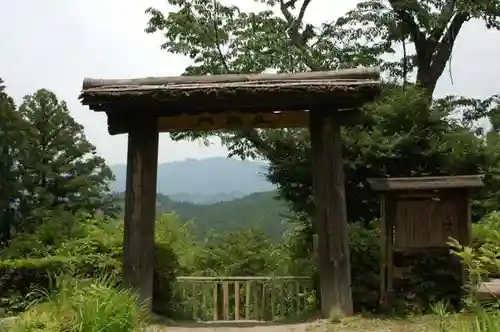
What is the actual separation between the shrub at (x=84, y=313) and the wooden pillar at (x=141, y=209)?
195cm

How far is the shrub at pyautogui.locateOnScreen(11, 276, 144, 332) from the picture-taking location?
5.23 metres

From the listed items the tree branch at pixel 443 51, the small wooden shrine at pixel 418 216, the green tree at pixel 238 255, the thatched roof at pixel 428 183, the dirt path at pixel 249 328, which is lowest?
the dirt path at pixel 249 328

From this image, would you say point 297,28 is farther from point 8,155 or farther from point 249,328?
point 249,328

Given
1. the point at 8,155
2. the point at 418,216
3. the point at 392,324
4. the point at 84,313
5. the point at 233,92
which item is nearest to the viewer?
the point at 84,313

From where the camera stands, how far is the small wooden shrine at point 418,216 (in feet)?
27.1

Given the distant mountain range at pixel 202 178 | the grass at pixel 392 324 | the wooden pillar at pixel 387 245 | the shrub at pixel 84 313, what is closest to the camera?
the shrub at pixel 84 313

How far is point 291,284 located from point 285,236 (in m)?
3.32

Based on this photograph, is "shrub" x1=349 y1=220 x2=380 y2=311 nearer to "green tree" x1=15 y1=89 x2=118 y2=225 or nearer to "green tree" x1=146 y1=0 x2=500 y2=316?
"green tree" x1=146 y1=0 x2=500 y2=316

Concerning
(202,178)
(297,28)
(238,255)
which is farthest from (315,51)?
(202,178)

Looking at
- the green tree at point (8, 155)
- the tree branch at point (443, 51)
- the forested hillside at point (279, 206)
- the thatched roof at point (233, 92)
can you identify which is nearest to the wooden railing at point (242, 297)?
the forested hillside at point (279, 206)

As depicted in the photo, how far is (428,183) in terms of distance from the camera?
8227 mm

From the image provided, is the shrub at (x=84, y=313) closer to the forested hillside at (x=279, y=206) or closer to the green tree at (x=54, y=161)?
the forested hillside at (x=279, y=206)

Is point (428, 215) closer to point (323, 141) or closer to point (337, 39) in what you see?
point (323, 141)

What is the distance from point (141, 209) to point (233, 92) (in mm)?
1898
